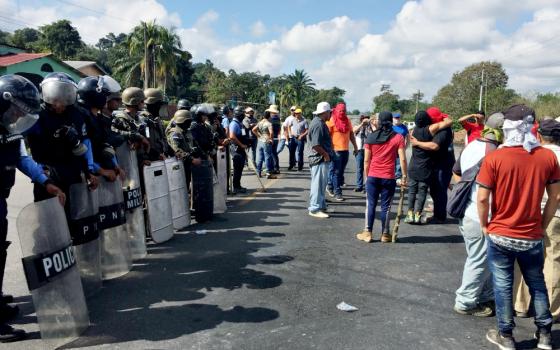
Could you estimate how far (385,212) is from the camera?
6227mm

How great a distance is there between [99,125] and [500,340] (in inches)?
169

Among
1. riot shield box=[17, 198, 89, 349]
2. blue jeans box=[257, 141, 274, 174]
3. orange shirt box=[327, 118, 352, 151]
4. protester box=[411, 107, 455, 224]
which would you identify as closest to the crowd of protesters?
protester box=[411, 107, 455, 224]

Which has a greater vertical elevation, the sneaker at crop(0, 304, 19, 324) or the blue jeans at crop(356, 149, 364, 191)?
the blue jeans at crop(356, 149, 364, 191)

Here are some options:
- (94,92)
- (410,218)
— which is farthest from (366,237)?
(94,92)

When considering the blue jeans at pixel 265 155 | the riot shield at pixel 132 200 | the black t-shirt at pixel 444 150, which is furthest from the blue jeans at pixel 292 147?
the riot shield at pixel 132 200

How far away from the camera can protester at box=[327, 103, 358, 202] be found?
9.17 meters

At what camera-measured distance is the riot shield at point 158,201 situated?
5.70 metres

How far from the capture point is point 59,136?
3.91m

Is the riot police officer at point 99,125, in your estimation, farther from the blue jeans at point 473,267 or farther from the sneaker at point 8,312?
the blue jeans at point 473,267

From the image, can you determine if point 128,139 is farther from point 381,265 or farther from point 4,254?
point 381,265

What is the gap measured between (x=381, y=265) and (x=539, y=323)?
2075 millimetres

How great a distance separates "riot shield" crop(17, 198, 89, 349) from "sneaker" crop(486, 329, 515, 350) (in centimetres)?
324

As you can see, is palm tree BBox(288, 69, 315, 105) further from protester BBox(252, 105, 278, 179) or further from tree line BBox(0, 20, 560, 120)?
protester BBox(252, 105, 278, 179)

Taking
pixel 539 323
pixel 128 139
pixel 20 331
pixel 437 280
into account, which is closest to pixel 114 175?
pixel 128 139
